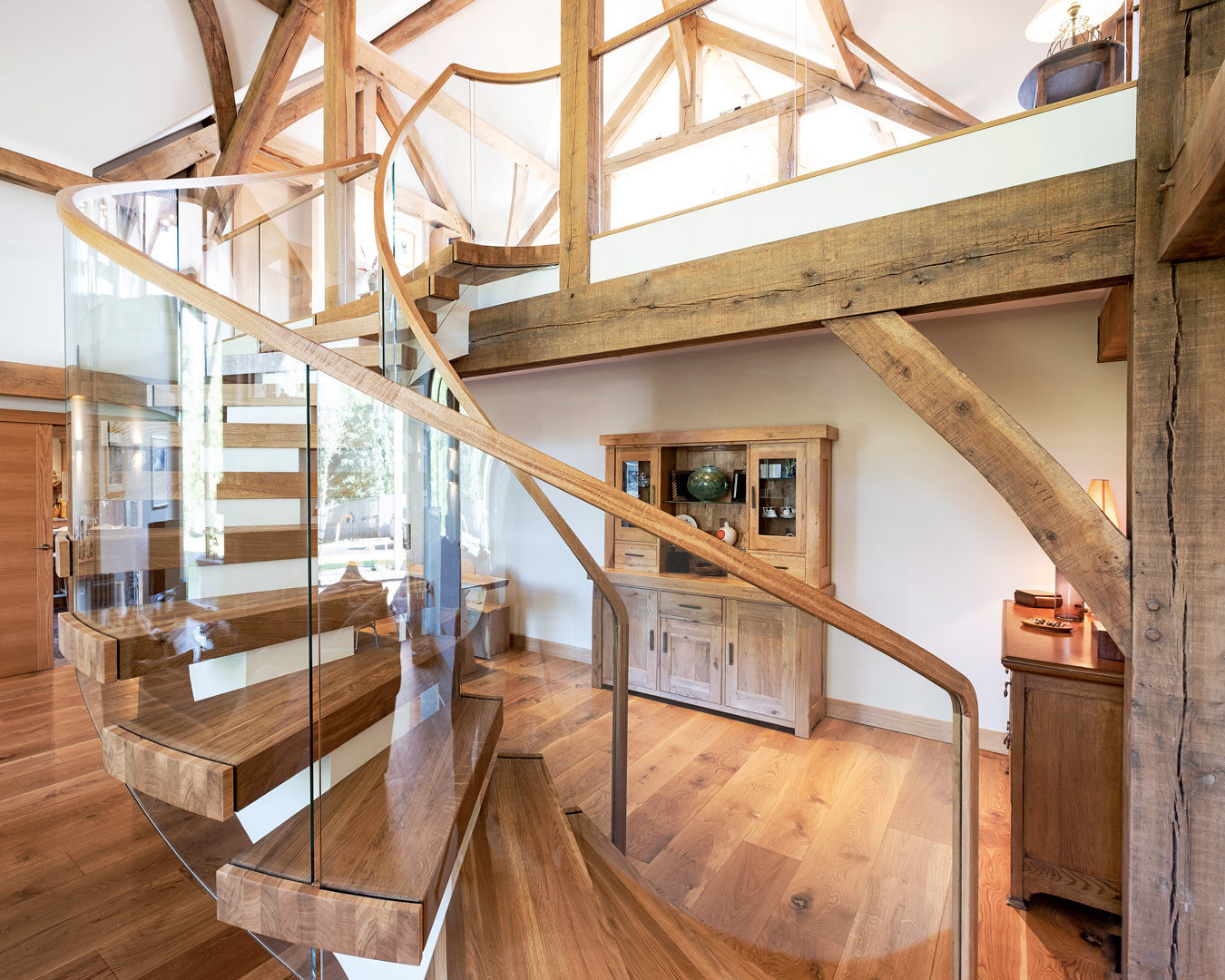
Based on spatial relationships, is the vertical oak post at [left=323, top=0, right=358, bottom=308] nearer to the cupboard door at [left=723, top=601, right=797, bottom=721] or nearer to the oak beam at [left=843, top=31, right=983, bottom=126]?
the oak beam at [left=843, top=31, right=983, bottom=126]

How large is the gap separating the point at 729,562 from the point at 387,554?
25.4 inches

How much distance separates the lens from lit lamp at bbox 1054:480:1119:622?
2.45 meters

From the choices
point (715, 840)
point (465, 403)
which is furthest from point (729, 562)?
point (715, 840)

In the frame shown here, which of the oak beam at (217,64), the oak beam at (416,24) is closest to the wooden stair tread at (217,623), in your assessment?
the oak beam at (217,64)

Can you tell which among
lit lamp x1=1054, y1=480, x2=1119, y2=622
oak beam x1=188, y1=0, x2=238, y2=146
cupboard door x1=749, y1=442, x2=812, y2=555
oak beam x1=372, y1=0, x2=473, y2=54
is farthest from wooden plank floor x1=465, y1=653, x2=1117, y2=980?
oak beam x1=188, y1=0, x2=238, y2=146

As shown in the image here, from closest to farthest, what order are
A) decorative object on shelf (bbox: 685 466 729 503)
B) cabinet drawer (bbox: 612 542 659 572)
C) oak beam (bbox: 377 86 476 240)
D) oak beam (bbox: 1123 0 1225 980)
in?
cabinet drawer (bbox: 612 542 659 572)
oak beam (bbox: 1123 0 1225 980)
oak beam (bbox: 377 86 476 240)
decorative object on shelf (bbox: 685 466 729 503)

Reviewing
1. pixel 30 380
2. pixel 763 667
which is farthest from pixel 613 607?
pixel 30 380

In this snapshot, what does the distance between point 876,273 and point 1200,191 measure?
0.81 meters

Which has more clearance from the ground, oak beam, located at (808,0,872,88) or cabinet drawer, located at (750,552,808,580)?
oak beam, located at (808,0,872,88)

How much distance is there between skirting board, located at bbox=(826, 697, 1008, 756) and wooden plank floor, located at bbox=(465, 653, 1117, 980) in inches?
1.1

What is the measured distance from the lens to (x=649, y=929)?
50.8 inches

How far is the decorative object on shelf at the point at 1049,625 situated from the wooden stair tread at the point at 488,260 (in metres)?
2.49

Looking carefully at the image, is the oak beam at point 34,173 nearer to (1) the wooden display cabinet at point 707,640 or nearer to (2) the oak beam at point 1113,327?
(1) the wooden display cabinet at point 707,640

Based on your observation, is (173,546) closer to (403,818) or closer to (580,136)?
(403,818)
